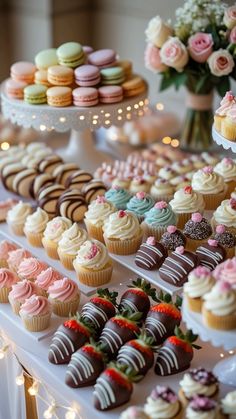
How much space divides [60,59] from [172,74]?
59 cm

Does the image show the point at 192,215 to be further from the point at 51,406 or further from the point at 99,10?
the point at 99,10

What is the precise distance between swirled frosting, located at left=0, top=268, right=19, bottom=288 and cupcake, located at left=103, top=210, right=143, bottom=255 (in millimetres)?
346

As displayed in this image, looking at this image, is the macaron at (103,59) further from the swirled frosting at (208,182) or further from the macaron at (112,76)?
the swirled frosting at (208,182)

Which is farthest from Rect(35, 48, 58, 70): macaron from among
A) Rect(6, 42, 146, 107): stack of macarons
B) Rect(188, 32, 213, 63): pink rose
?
Rect(188, 32, 213, 63): pink rose

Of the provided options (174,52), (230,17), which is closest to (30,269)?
(174,52)

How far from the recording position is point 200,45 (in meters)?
2.90

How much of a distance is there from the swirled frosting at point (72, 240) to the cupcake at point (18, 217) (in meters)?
0.28

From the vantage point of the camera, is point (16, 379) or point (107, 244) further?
point (107, 244)

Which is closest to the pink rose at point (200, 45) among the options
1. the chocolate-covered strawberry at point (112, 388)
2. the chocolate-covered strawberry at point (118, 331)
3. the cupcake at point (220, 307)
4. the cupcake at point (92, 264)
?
the cupcake at point (92, 264)

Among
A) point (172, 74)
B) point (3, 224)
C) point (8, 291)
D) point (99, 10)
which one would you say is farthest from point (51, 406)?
point (99, 10)

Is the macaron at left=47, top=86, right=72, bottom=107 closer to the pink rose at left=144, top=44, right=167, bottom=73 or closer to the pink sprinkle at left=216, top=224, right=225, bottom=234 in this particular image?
the pink rose at left=144, top=44, right=167, bottom=73

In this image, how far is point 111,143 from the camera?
12.3ft

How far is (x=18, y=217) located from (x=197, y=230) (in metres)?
0.74

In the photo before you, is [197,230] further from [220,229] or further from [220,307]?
[220,307]
